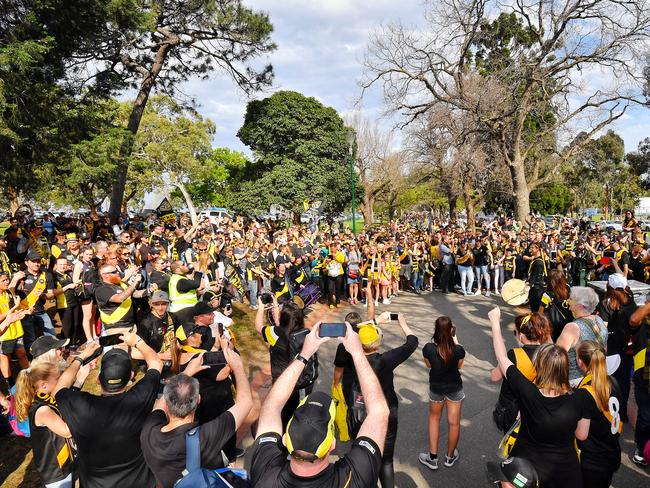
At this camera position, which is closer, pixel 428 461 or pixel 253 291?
pixel 428 461

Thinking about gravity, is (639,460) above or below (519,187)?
below

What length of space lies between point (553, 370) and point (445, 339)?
1269 mm

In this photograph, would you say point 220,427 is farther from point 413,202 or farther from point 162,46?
point 413,202

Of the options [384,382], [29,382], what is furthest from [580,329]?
[29,382]

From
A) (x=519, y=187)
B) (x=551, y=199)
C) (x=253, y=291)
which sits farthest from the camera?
(x=551, y=199)

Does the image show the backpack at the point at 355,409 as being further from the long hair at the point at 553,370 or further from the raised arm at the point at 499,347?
the long hair at the point at 553,370

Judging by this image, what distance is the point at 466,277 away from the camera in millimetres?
11742

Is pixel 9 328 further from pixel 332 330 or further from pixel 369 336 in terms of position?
pixel 332 330

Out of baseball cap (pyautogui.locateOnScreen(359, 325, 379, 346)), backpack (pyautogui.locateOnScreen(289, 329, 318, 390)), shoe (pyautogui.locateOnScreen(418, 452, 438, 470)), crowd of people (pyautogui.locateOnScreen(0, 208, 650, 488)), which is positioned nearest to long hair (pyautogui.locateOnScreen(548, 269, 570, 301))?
crowd of people (pyautogui.locateOnScreen(0, 208, 650, 488))

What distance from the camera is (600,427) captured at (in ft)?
8.95

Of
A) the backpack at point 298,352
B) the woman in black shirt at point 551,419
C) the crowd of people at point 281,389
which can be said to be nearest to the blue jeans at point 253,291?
the crowd of people at point 281,389

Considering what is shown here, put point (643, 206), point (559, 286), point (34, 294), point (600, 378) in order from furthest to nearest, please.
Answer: point (643, 206) < point (34, 294) < point (559, 286) < point (600, 378)

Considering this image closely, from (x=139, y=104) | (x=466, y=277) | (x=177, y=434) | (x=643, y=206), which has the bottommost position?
(x=466, y=277)

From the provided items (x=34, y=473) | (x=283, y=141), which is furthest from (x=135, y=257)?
(x=283, y=141)
